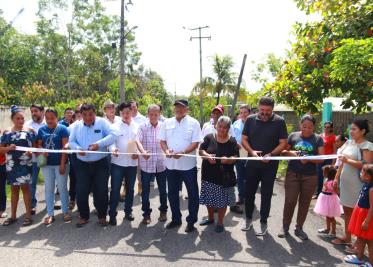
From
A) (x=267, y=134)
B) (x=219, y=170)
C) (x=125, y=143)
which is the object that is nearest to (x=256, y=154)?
(x=267, y=134)

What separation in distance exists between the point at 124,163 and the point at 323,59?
3965 millimetres

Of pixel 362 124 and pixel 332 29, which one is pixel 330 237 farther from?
pixel 332 29

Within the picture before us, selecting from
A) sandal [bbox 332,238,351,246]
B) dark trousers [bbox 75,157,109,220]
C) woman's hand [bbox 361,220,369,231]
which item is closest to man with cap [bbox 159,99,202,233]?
dark trousers [bbox 75,157,109,220]

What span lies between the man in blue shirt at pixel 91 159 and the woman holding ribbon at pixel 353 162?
3338 mm

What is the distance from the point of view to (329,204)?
17.5 feet

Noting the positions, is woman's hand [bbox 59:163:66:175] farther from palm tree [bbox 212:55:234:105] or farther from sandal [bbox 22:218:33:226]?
palm tree [bbox 212:55:234:105]

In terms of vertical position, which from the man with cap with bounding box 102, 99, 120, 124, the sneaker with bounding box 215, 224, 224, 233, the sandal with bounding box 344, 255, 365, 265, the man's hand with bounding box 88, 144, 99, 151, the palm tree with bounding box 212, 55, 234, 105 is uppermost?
the palm tree with bounding box 212, 55, 234, 105

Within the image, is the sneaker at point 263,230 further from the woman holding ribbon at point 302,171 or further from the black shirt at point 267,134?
the black shirt at point 267,134

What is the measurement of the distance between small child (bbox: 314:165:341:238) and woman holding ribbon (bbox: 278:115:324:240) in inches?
9.5

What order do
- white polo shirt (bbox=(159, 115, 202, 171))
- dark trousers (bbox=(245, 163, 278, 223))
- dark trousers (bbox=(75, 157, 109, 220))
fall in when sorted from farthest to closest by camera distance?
dark trousers (bbox=(75, 157, 109, 220))
white polo shirt (bbox=(159, 115, 202, 171))
dark trousers (bbox=(245, 163, 278, 223))

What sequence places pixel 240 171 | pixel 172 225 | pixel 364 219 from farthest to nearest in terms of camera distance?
1. pixel 240 171
2. pixel 172 225
3. pixel 364 219

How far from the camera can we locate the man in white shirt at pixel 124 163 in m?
5.91

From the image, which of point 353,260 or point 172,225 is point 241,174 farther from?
point 353,260

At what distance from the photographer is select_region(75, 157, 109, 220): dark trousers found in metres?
5.72
